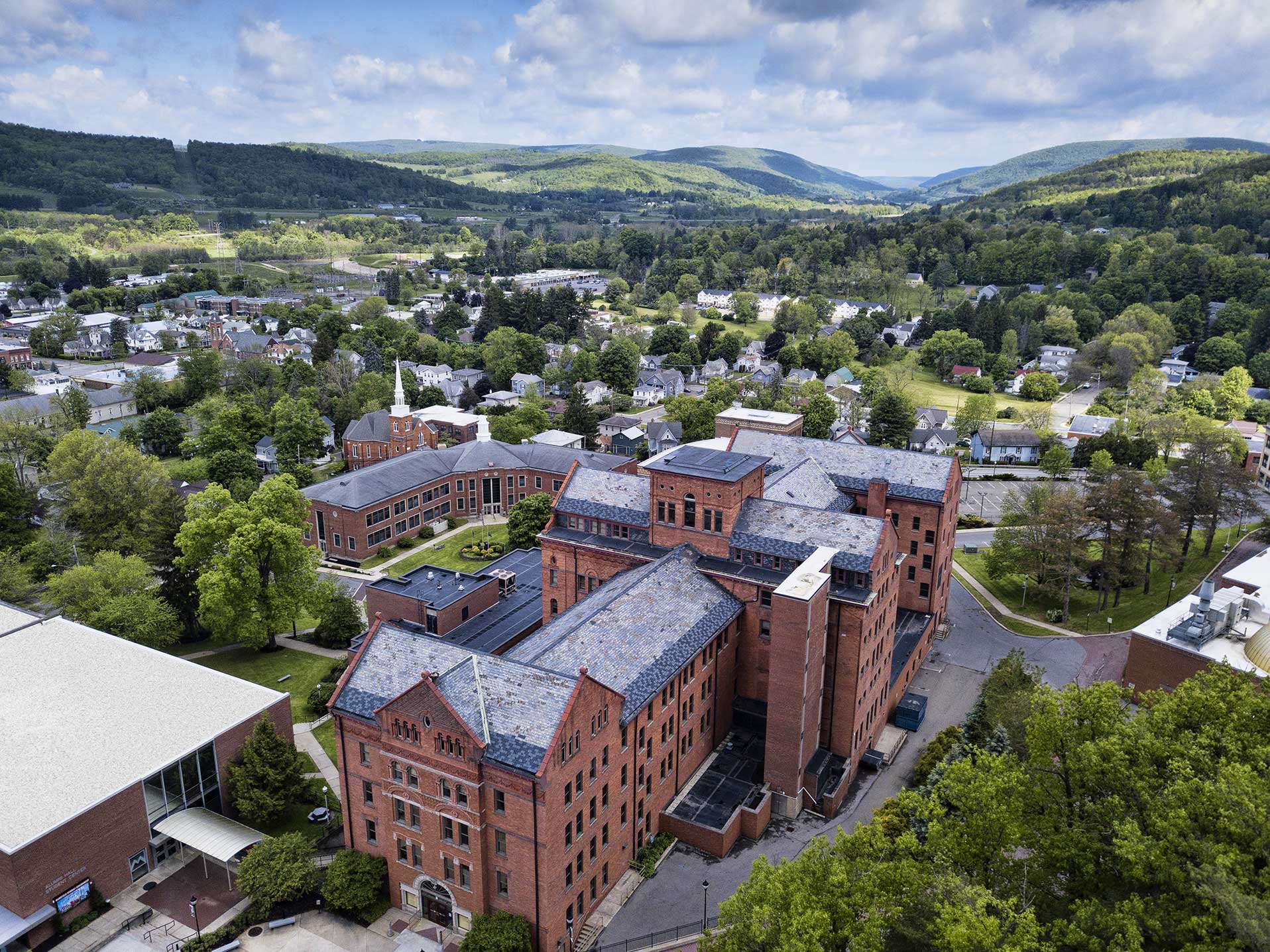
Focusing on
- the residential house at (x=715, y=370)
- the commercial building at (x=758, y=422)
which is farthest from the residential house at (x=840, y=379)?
the commercial building at (x=758, y=422)

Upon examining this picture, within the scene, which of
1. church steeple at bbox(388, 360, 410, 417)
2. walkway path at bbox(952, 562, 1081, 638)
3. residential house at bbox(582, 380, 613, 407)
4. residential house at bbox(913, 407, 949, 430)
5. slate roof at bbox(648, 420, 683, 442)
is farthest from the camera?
residential house at bbox(582, 380, 613, 407)

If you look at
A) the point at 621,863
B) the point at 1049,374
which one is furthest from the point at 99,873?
the point at 1049,374

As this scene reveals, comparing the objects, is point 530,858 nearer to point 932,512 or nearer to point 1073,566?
point 932,512

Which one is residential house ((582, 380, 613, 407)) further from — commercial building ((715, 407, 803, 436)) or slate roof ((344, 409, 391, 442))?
commercial building ((715, 407, 803, 436))

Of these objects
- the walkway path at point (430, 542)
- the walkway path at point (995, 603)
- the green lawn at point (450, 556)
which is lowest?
the walkway path at point (430, 542)

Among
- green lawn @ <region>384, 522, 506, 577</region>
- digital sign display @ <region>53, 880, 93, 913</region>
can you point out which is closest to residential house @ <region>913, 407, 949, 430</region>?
green lawn @ <region>384, 522, 506, 577</region>

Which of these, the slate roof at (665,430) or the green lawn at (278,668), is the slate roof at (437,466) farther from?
the green lawn at (278,668)
